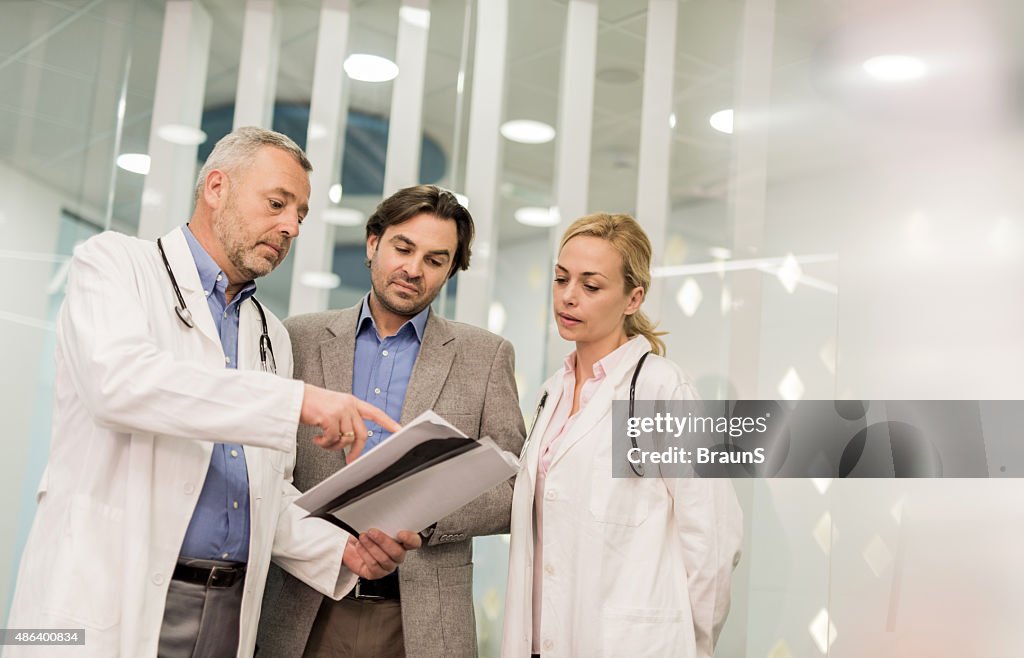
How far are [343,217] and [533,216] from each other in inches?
29.6

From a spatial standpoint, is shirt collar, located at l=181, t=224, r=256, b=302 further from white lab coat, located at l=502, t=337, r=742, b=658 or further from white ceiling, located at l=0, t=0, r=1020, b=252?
white ceiling, located at l=0, t=0, r=1020, b=252

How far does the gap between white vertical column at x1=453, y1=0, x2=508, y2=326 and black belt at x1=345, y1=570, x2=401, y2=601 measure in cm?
119

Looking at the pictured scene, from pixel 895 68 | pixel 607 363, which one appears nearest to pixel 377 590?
pixel 607 363

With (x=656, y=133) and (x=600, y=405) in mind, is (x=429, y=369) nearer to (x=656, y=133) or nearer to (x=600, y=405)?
(x=600, y=405)

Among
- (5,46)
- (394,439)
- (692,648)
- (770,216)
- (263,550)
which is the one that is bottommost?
(692,648)

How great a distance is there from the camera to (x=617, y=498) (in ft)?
7.16

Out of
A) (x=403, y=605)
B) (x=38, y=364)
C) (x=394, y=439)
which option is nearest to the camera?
(x=394, y=439)

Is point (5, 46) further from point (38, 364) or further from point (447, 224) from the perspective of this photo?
point (447, 224)

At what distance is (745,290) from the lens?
3322 millimetres

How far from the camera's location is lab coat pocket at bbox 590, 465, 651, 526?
85.4 inches

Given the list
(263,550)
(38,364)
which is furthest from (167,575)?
(38,364)

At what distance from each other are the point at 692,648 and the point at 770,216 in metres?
1.81

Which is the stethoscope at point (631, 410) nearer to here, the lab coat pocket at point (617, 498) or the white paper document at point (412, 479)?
the lab coat pocket at point (617, 498)

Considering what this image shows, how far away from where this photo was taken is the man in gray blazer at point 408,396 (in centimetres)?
233
